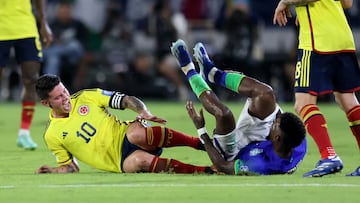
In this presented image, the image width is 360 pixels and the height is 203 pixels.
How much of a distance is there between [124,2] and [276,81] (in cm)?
384

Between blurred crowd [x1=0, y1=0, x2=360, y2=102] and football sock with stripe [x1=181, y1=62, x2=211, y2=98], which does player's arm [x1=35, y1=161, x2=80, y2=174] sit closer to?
football sock with stripe [x1=181, y1=62, x2=211, y2=98]

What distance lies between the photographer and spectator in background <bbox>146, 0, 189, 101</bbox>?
2305 cm

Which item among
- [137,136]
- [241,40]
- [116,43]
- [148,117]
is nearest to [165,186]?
[148,117]

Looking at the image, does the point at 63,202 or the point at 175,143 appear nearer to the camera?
the point at 63,202

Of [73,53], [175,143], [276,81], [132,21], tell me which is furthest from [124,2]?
[175,143]

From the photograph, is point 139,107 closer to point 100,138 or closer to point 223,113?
point 100,138

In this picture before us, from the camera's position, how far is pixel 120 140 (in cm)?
1072

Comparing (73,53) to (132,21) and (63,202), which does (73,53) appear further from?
(63,202)

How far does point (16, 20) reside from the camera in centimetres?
1373

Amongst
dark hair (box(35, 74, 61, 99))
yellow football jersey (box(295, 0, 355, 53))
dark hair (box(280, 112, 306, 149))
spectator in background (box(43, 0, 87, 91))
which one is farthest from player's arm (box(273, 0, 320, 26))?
spectator in background (box(43, 0, 87, 91))

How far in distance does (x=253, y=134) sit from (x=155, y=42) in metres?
13.4

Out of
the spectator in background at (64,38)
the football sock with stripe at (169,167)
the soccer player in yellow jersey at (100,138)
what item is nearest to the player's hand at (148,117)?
the soccer player in yellow jersey at (100,138)

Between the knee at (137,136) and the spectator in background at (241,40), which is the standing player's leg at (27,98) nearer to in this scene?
the knee at (137,136)

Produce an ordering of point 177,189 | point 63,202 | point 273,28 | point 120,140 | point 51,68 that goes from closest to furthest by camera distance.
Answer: point 63,202
point 177,189
point 120,140
point 51,68
point 273,28
